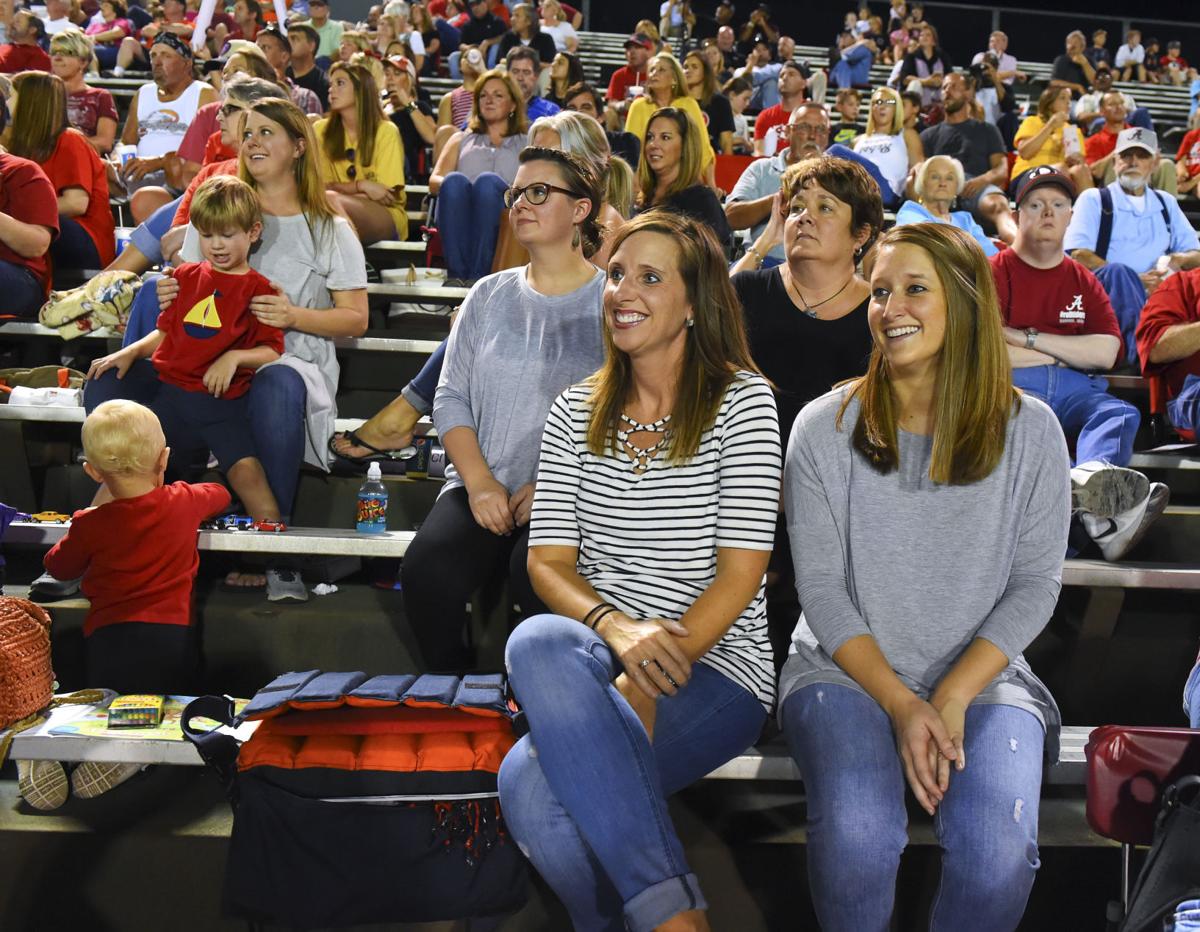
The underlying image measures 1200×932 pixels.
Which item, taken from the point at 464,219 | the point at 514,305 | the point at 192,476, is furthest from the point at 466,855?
the point at 464,219

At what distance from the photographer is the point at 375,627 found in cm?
297

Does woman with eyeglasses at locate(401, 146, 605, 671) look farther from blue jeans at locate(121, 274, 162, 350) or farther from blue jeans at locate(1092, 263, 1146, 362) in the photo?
blue jeans at locate(1092, 263, 1146, 362)

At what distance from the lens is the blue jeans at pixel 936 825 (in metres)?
1.78

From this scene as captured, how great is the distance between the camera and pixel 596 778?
178 centimetres

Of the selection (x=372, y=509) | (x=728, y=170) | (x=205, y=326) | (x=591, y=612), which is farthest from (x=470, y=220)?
(x=591, y=612)

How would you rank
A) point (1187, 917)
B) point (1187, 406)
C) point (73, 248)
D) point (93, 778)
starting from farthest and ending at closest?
point (73, 248) < point (1187, 406) < point (93, 778) < point (1187, 917)

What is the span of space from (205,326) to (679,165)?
216 centimetres

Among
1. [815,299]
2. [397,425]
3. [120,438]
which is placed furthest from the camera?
[397,425]

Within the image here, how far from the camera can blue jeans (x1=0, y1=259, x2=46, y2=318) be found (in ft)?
13.1

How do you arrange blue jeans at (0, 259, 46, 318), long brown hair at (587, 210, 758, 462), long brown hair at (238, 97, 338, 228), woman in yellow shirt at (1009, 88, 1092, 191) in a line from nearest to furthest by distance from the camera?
long brown hair at (587, 210, 758, 462) → long brown hair at (238, 97, 338, 228) → blue jeans at (0, 259, 46, 318) → woman in yellow shirt at (1009, 88, 1092, 191)

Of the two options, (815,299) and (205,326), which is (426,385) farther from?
(815,299)

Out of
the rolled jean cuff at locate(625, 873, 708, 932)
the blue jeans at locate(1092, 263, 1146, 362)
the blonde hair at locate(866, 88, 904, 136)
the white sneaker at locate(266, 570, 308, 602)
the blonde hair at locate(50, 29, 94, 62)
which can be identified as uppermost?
the blonde hair at locate(50, 29, 94, 62)

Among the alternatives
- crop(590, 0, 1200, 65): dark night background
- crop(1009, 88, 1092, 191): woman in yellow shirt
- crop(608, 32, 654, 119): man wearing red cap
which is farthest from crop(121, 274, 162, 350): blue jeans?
crop(590, 0, 1200, 65): dark night background

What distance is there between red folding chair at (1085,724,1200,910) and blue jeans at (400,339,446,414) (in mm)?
1840
